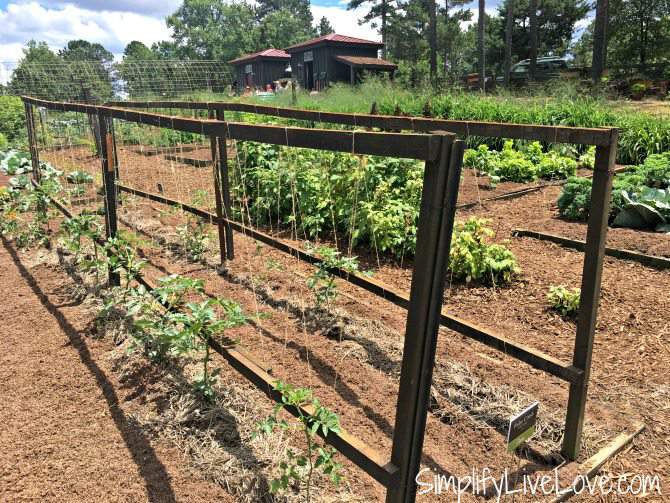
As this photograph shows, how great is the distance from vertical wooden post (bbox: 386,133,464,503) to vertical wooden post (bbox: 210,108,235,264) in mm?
3243

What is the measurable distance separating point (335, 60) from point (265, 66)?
27.6 ft

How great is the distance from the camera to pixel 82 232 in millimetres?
4078

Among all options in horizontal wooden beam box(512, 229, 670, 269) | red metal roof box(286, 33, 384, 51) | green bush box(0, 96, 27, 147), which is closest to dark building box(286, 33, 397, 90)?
red metal roof box(286, 33, 384, 51)

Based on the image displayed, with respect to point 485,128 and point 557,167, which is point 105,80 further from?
point 485,128

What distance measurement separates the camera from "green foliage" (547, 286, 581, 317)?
3.66 meters

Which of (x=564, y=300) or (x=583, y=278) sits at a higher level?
(x=583, y=278)

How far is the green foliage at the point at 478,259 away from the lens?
418 cm

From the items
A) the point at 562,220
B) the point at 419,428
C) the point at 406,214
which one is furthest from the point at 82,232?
the point at 562,220

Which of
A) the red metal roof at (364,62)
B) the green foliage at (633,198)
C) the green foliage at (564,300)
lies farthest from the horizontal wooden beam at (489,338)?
the red metal roof at (364,62)

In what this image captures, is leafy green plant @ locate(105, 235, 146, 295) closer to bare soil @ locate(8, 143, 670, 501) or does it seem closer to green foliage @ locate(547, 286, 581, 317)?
bare soil @ locate(8, 143, 670, 501)

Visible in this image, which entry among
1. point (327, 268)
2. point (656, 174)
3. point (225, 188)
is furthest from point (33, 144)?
point (656, 174)

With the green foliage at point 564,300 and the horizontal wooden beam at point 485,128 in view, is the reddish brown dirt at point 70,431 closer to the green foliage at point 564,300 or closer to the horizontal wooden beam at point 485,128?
the horizontal wooden beam at point 485,128

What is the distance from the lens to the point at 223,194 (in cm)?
478

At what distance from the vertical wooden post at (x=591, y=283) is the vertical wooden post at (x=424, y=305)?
3.28ft
